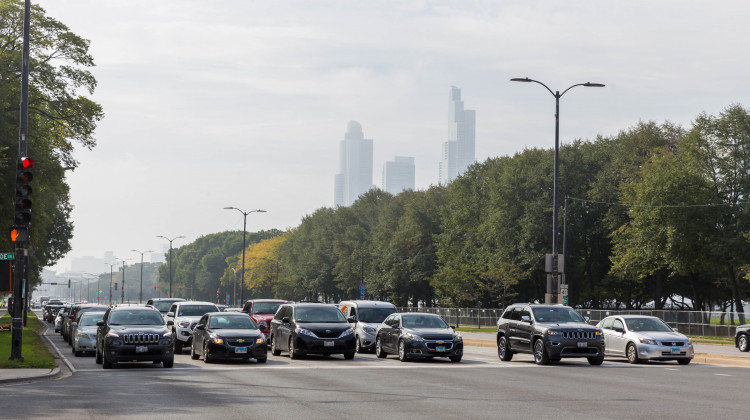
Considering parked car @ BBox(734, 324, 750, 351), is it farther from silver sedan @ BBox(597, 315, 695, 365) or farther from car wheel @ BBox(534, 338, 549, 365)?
car wheel @ BBox(534, 338, 549, 365)

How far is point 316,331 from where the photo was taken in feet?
93.2

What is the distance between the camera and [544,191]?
7988 centimetres

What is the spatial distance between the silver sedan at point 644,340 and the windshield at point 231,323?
11327 millimetres

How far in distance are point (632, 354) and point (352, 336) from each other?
8494 mm

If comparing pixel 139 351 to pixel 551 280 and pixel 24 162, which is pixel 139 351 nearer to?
pixel 24 162

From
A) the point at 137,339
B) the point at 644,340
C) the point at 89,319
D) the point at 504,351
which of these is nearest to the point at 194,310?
the point at 89,319

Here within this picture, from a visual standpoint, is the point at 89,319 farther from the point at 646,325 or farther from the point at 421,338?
the point at 646,325

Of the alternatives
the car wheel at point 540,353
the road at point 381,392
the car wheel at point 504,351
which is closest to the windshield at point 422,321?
the car wheel at point 504,351

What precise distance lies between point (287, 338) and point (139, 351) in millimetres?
6041

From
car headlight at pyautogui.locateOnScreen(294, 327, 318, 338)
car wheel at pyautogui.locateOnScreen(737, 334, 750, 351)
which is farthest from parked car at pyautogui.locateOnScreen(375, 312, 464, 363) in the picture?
car wheel at pyautogui.locateOnScreen(737, 334, 750, 351)

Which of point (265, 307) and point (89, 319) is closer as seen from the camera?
point (89, 319)

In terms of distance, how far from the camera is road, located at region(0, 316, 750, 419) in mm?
14688

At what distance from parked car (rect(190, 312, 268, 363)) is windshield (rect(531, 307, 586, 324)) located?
7.83m

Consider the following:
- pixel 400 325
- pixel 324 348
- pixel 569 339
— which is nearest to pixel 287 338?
pixel 324 348
